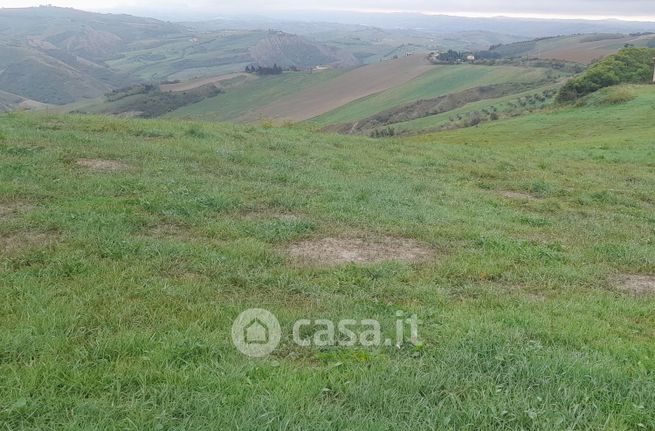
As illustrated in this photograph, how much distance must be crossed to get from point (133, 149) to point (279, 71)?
16087 centimetres

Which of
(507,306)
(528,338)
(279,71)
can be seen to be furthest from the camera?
(279,71)

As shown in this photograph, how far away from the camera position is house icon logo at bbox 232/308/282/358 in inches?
214

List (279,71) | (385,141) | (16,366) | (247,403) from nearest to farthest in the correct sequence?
1. (247,403)
2. (16,366)
3. (385,141)
4. (279,71)

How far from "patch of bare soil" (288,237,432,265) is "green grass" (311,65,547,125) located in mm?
84131

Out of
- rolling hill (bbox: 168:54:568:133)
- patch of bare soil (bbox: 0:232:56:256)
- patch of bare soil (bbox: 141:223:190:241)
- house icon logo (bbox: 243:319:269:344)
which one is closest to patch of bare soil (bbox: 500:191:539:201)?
patch of bare soil (bbox: 141:223:190:241)

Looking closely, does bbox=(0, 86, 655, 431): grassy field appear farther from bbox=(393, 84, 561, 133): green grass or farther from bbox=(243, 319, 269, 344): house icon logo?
bbox=(393, 84, 561, 133): green grass

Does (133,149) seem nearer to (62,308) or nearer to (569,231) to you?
(62,308)

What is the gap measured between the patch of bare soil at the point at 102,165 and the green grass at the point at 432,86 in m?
79.9

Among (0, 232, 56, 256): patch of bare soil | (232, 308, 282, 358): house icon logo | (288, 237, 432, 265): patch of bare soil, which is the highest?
(232, 308, 282, 358): house icon logo

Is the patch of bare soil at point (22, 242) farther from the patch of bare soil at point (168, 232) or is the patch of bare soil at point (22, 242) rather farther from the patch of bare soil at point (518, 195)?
the patch of bare soil at point (518, 195)

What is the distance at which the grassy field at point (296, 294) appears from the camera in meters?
4.41

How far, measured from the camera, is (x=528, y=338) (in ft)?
19.6

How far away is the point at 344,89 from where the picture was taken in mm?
127312

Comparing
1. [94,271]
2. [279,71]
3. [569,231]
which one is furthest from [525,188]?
[279,71]
